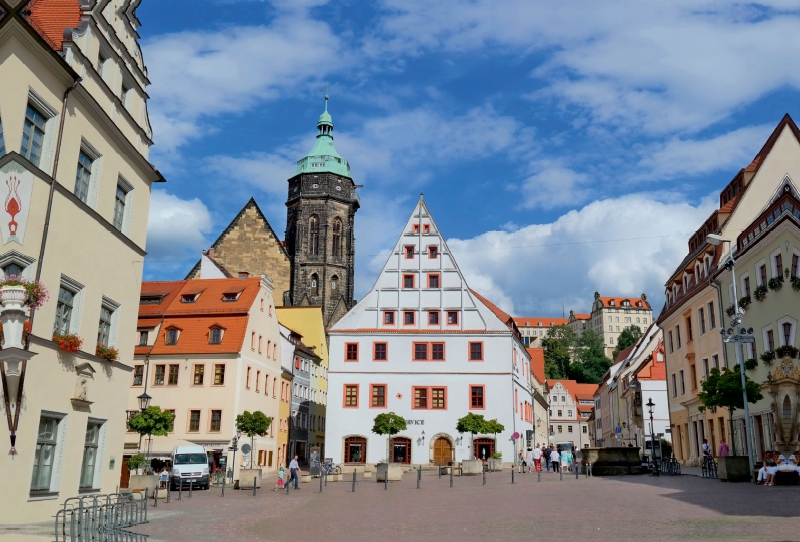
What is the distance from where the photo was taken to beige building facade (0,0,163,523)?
16656mm

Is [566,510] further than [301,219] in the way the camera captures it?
No

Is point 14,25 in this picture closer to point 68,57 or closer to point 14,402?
point 68,57

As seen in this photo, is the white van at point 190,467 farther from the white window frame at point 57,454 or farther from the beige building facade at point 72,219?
the white window frame at point 57,454

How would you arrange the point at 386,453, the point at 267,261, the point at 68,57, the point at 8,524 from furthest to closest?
1. the point at 267,261
2. the point at 386,453
3. the point at 68,57
4. the point at 8,524

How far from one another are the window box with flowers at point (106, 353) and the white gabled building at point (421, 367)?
30.7m

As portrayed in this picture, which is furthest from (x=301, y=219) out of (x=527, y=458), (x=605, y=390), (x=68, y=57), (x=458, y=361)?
(x=68, y=57)

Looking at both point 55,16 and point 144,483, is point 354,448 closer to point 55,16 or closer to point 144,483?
point 144,483

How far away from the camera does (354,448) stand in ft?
167

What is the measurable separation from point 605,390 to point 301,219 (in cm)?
4268

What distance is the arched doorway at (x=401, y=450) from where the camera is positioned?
166 ft

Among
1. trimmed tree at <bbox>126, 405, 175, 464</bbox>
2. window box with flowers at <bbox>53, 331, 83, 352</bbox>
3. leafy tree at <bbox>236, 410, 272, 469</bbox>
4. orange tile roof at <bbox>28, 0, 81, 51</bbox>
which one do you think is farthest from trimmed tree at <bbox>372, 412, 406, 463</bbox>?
orange tile roof at <bbox>28, 0, 81, 51</bbox>

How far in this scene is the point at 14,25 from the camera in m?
16.3

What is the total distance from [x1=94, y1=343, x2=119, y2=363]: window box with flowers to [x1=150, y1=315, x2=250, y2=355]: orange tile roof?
23011 mm

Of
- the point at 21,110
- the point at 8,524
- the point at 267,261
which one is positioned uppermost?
the point at 267,261
